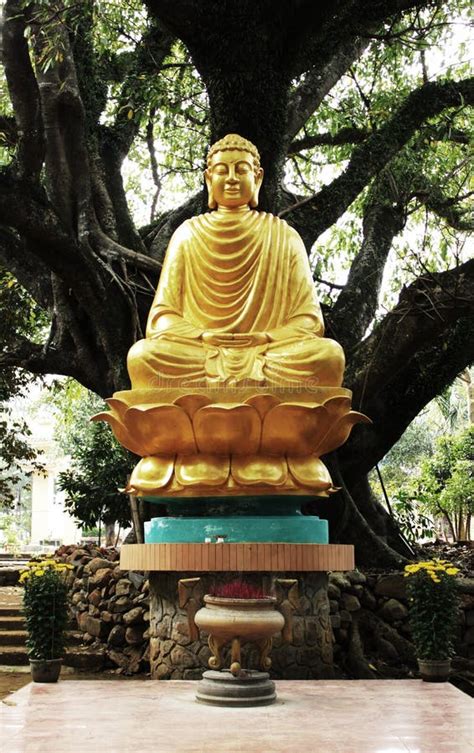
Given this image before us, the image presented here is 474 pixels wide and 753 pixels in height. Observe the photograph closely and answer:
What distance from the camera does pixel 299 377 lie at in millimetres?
5914

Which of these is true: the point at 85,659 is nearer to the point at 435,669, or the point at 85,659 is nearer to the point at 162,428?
the point at 162,428

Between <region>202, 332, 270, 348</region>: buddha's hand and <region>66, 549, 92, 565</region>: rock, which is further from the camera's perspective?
<region>66, 549, 92, 565</region>: rock

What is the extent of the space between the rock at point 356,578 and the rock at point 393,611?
0.81 feet

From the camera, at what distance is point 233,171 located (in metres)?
6.77

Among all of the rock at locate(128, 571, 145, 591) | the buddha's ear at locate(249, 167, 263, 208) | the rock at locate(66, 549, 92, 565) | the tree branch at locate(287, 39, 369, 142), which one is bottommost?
the rock at locate(128, 571, 145, 591)

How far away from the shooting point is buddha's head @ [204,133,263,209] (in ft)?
22.3

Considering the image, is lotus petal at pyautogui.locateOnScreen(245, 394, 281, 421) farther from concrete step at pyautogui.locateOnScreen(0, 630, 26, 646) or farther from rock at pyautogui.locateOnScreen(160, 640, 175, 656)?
concrete step at pyautogui.locateOnScreen(0, 630, 26, 646)

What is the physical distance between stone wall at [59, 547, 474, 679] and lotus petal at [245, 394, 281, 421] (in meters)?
1.02

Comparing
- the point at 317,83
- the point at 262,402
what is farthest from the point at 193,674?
the point at 317,83

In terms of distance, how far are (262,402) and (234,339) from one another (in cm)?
81

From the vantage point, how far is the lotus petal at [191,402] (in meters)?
5.59

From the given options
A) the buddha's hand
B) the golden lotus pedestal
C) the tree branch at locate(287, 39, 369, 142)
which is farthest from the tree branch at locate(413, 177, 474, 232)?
the golden lotus pedestal

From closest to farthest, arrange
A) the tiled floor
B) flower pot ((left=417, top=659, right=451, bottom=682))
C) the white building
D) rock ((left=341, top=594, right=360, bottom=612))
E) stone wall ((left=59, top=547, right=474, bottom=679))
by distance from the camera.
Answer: the tiled floor, flower pot ((left=417, top=659, right=451, bottom=682)), stone wall ((left=59, top=547, right=474, bottom=679)), rock ((left=341, top=594, right=360, bottom=612)), the white building

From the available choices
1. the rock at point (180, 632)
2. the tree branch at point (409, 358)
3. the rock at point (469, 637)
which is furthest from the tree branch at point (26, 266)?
the rock at point (469, 637)
